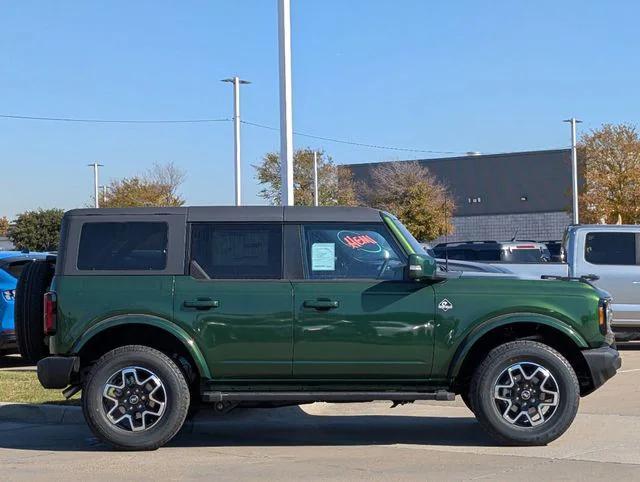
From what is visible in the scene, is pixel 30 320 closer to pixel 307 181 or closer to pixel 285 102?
pixel 285 102

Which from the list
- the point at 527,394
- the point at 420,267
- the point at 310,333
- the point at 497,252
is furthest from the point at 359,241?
the point at 497,252

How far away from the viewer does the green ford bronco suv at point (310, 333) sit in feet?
26.7

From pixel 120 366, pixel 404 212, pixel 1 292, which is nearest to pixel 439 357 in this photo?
pixel 120 366

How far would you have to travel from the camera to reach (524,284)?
8.29 metres

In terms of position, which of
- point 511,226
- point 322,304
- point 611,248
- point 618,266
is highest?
point 511,226

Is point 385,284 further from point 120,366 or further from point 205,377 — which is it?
point 120,366

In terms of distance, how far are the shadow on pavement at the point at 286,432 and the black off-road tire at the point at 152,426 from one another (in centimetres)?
46

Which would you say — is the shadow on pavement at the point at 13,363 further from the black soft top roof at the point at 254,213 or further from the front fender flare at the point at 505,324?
the front fender flare at the point at 505,324

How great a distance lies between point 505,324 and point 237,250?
238cm

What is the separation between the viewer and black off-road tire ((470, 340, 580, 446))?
8172 millimetres

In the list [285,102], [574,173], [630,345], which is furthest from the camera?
[574,173]

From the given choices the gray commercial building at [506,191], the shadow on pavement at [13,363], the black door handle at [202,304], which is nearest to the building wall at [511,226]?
the gray commercial building at [506,191]

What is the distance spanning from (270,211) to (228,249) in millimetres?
494

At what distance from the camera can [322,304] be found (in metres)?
8.14
